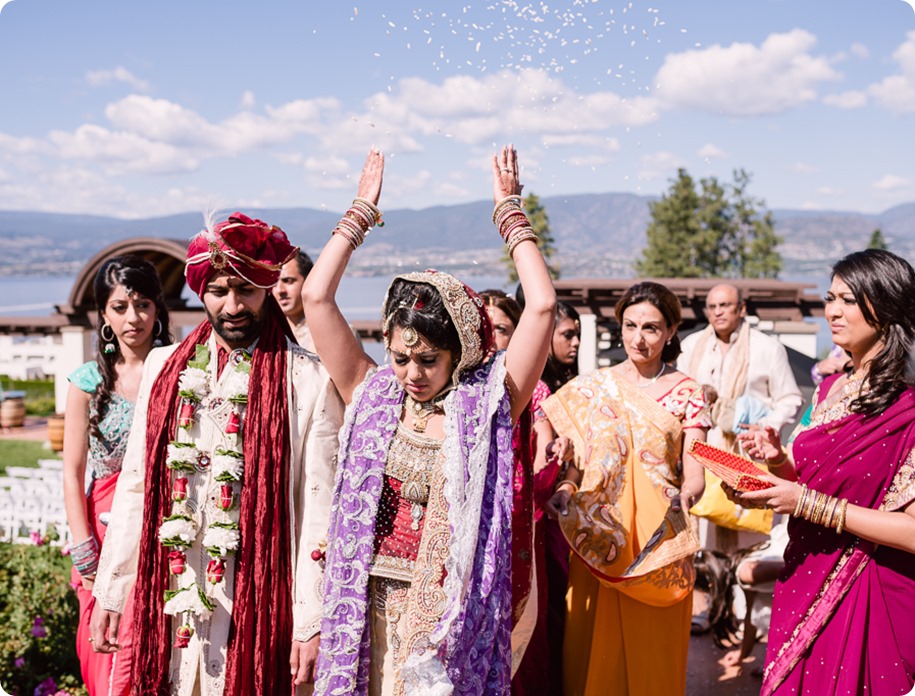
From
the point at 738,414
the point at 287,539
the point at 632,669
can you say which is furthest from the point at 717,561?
the point at 287,539

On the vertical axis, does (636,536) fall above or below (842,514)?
below

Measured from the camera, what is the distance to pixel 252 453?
280cm

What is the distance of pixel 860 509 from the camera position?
8.75 ft

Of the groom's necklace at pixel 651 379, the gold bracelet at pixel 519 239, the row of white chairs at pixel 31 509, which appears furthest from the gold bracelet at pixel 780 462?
the row of white chairs at pixel 31 509

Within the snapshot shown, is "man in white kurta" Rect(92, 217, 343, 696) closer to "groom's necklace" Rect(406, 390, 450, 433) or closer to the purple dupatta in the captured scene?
the purple dupatta

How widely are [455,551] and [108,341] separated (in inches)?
75.2

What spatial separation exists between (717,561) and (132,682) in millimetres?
3989

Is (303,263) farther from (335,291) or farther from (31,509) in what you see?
(31,509)

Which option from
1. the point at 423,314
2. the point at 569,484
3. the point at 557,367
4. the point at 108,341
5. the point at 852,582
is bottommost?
the point at 852,582

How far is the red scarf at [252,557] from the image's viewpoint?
9.02 feet

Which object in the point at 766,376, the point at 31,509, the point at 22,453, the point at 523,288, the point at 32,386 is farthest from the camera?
the point at 32,386

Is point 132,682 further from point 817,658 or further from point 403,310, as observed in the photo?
point 817,658

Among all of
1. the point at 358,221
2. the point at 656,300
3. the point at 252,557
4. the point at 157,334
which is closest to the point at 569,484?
the point at 656,300

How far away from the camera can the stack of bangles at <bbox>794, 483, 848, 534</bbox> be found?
269cm
